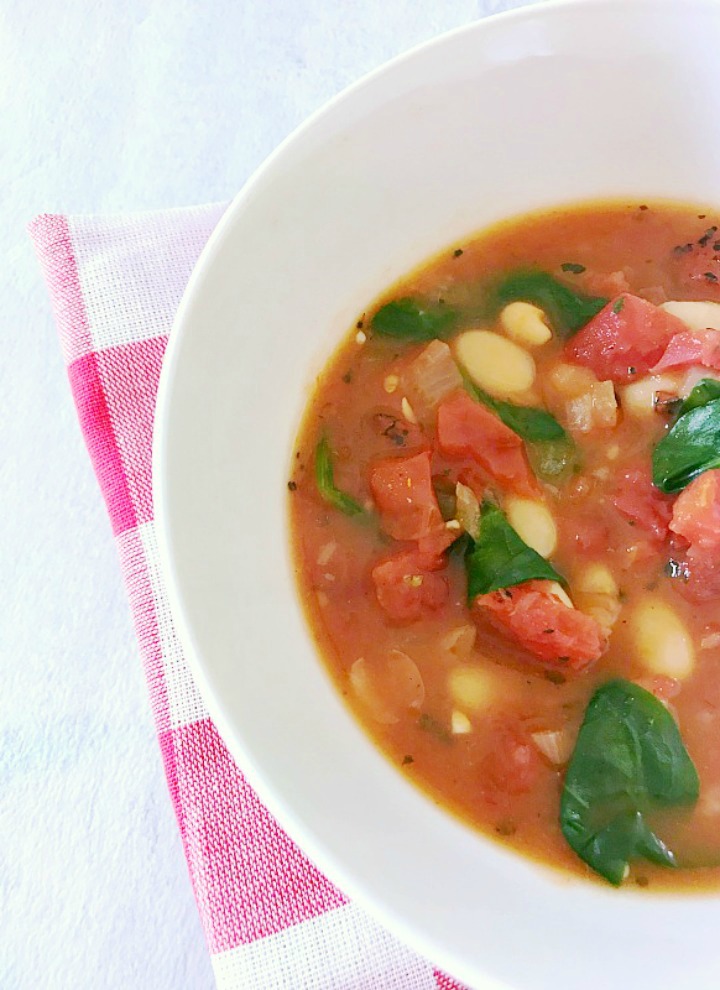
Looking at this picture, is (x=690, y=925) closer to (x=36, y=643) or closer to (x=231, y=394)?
(x=231, y=394)

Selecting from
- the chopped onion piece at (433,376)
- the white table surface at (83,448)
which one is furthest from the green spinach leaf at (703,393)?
the white table surface at (83,448)

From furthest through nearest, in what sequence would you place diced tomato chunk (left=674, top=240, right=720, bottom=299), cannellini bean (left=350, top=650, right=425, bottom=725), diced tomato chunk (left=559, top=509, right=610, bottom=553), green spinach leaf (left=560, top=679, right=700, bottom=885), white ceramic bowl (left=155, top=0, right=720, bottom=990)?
1. diced tomato chunk (left=674, top=240, right=720, bottom=299)
2. diced tomato chunk (left=559, top=509, right=610, bottom=553)
3. cannellini bean (left=350, top=650, right=425, bottom=725)
4. green spinach leaf (left=560, top=679, right=700, bottom=885)
5. white ceramic bowl (left=155, top=0, right=720, bottom=990)

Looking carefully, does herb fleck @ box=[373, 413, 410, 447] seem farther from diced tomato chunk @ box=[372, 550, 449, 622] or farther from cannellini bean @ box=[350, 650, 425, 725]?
cannellini bean @ box=[350, 650, 425, 725]

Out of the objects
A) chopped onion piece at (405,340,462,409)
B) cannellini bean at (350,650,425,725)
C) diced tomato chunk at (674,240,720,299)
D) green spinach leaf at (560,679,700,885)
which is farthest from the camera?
diced tomato chunk at (674,240,720,299)

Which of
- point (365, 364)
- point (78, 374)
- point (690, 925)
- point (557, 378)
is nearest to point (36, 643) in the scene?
point (78, 374)

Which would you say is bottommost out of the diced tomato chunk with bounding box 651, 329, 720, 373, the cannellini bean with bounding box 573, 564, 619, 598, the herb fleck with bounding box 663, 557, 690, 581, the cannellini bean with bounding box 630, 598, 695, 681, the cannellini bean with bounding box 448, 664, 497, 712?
the cannellini bean with bounding box 630, 598, 695, 681

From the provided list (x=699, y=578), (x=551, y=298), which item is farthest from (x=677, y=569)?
(x=551, y=298)

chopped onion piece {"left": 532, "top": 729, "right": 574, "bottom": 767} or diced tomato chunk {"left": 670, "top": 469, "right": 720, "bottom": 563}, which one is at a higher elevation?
diced tomato chunk {"left": 670, "top": 469, "right": 720, "bottom": 563}

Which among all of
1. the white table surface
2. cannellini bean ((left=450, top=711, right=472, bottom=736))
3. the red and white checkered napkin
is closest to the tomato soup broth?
cannellini bean ((left=450, top=711, right=472, bottom=736))
